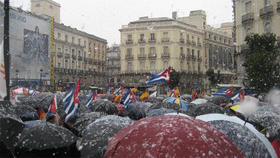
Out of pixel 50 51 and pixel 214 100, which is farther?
pixel 50 51

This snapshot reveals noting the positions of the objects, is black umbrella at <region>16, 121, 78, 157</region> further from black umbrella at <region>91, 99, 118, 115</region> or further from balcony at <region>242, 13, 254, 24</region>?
balcony at <region>242, 13, 254, 24</region>

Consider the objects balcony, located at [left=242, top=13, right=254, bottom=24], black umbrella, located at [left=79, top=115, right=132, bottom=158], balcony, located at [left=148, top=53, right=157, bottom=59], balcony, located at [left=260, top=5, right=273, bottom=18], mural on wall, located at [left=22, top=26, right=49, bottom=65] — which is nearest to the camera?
black umbrella, located at [left=79, top=115, right=132, bottom=158]

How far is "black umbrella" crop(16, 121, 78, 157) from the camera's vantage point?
14.6 ft

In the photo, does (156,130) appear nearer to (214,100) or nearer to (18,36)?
(214,100)

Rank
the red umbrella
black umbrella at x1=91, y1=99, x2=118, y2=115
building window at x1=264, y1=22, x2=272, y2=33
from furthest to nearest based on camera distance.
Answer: building window at x1=264, y1=22, x2=272, y2=33 < black umbrella at x1=91, y1=99, x2=118, y2=115 < the red umbrella

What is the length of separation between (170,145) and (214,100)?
11.6 meters

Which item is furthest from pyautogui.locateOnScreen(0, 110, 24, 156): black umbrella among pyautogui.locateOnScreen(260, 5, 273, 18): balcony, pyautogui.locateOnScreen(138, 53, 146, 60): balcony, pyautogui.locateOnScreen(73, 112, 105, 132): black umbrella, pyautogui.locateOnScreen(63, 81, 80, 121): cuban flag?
pyautogui.locateOnScreen(138, 53, 146, 60): balcony

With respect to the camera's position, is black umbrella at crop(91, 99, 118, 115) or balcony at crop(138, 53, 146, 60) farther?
balcony at crop(138, 53, 146, 60)

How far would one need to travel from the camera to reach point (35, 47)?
108 feet

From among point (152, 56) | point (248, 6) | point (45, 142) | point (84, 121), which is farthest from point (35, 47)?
point (45, 142)

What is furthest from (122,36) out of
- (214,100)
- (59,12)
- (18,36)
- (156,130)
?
(156,130)

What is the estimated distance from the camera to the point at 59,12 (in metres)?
68.8

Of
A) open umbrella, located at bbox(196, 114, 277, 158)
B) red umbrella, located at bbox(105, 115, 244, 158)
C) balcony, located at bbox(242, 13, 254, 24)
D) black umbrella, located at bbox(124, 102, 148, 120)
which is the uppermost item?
balcony, located at bbox(242, 13, 254, 24)

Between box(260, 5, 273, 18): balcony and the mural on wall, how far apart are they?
23242 millimetres
